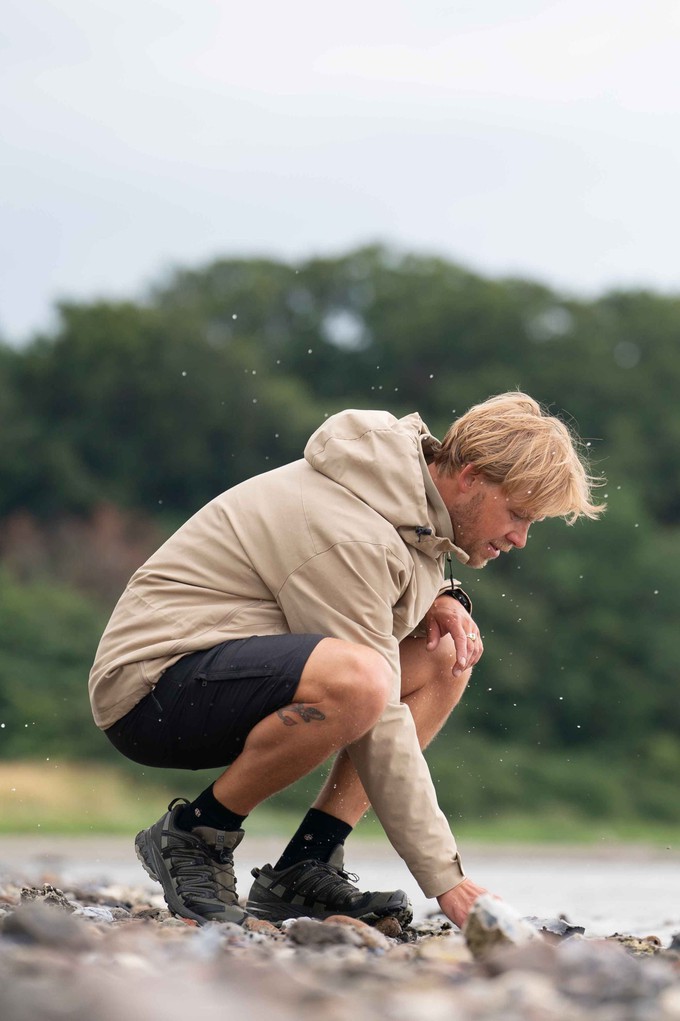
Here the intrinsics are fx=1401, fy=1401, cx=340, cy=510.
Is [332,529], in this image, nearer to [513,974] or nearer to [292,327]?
[513,974]

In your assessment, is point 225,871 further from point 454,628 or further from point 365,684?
point 454,628

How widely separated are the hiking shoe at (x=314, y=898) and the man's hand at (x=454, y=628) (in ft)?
2.18

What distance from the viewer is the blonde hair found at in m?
3.66

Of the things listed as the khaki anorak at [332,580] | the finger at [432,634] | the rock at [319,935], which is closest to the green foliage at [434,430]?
the finger at [432,634]

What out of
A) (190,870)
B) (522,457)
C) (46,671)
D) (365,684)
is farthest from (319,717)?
(46,671)

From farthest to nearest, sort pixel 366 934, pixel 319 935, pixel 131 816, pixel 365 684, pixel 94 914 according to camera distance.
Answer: pixel 131 816, pixel 94 914, pixel 365 684, pixel 366 934, pixel 319 935

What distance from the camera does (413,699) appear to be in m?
4.05

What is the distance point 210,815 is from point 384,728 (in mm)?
580

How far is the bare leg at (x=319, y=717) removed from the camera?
3404 mm

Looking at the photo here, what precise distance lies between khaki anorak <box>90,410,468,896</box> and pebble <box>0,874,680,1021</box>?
0.37 metres

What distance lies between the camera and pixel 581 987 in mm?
2359

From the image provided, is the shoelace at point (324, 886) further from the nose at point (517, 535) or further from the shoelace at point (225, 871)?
the nose at point (517, 535)

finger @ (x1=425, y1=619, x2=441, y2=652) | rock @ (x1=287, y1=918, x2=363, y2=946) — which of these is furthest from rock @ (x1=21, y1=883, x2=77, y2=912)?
finger @ (x1=425, y1=619, x2=441, y2=652)

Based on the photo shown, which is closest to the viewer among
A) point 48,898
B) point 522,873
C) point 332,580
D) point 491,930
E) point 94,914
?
point 491,930
